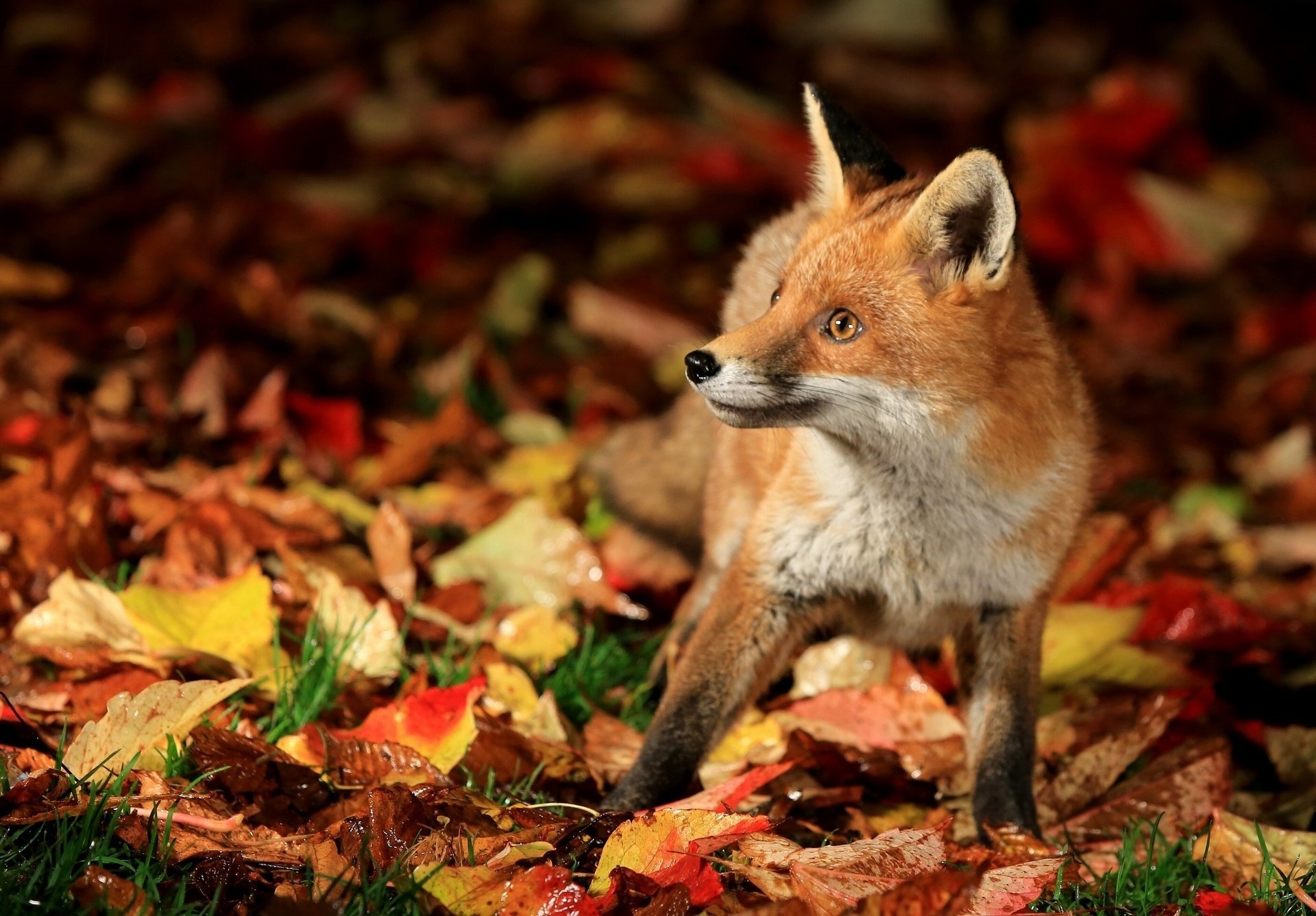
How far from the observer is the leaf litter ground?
2895mm

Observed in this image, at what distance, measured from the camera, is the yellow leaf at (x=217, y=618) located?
345cm

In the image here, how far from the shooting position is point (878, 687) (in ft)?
12.7

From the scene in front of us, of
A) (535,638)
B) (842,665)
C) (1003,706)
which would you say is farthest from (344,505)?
(1003,706)

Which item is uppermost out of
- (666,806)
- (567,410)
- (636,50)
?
(636,50)

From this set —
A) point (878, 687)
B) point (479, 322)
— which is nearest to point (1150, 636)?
point (878, 687)

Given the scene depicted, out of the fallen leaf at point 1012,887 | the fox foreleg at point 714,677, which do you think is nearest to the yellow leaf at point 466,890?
the fox foreleg at point 714,677

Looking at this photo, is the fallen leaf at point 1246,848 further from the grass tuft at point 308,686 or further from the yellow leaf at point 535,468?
the yellow leaf at point 535,468

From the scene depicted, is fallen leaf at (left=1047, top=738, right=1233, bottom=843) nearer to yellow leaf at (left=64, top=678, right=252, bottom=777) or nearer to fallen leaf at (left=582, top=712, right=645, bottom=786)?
fallen leaf at (left=582, top=712, right=645, bottom=786)

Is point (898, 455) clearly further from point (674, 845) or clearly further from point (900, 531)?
point (674, 845)

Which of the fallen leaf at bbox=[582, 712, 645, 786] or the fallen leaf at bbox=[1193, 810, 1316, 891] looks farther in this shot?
the fallen leaf at bbox=[582, 712, 645, 786]

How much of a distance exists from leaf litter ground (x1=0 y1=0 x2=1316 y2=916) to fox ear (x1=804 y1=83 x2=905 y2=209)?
137cm

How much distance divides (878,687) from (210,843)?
1.92 m

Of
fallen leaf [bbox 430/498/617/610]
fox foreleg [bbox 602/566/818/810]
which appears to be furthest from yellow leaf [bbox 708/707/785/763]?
fallen leaf [bbox 430/498/617/610]

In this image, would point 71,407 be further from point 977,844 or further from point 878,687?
point 977,844
